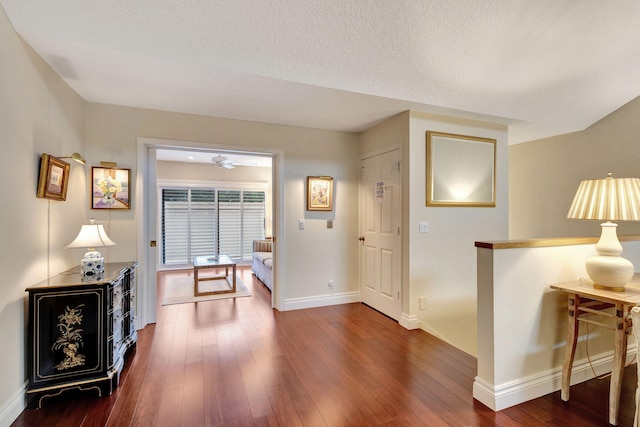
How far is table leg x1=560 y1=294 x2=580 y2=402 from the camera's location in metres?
1.90

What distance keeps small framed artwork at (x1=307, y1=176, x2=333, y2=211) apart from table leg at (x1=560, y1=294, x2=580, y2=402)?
2604 mm

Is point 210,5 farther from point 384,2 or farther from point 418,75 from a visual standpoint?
point 418,75

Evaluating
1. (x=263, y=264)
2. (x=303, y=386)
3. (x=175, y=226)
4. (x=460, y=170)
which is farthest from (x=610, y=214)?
(x=175, y=226)

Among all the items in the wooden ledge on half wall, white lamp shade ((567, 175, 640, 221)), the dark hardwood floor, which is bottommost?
the dark hardwood floor

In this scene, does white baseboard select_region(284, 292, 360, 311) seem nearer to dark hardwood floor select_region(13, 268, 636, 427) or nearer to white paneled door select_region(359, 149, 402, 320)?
white paneled door select_region(359, 149, 402, 320)

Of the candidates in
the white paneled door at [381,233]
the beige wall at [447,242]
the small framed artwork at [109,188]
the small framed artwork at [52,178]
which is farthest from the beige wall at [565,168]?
the small framed artwork at [52,178]

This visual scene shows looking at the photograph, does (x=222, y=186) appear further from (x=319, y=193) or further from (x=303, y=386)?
(x=303, y=386)

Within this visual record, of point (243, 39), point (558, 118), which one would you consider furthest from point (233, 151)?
point (558, 118)

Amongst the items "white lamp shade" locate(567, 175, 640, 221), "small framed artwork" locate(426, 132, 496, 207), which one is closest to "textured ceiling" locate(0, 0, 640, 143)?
"small framed artwork" locate(426, 132, 496, 207)

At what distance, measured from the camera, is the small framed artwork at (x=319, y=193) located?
12.5 feet

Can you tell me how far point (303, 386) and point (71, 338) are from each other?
160cm

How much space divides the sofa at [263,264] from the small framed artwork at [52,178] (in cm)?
258

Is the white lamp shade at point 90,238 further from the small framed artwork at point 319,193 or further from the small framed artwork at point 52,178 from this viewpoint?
the small framed artwork at point 319,193

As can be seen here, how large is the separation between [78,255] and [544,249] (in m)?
3.79
